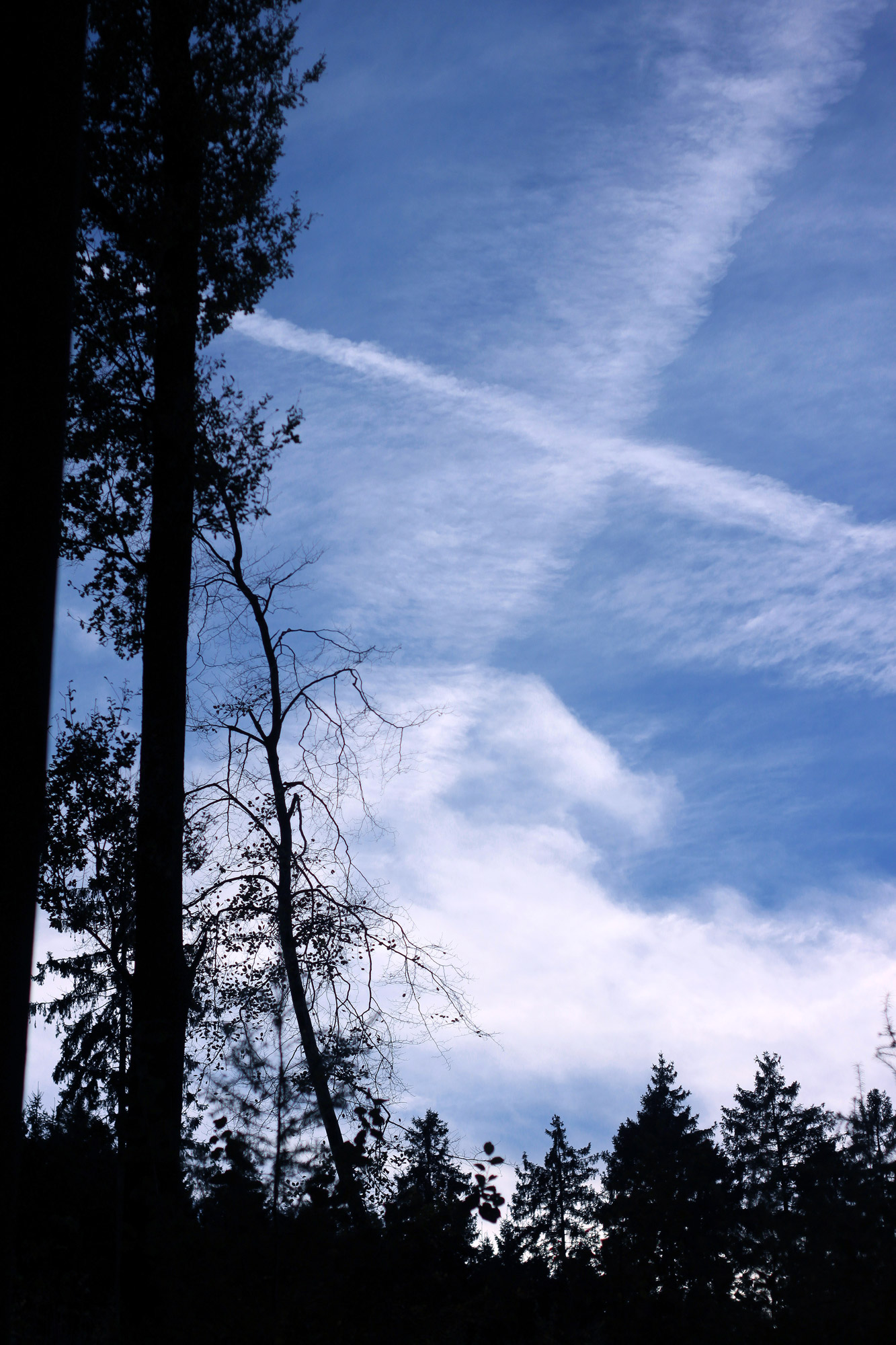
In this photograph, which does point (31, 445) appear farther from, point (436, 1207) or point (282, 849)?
point (282, 849)

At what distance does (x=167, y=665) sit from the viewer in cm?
792

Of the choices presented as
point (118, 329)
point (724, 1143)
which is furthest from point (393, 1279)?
point (724, 1143)

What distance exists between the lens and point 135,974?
24.2 ft

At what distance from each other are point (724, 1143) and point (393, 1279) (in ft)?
165

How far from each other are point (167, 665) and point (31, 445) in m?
5.46

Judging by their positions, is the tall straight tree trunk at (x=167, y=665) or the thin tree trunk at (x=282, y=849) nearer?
the tall straight tree trunk at (x=167, y=665)

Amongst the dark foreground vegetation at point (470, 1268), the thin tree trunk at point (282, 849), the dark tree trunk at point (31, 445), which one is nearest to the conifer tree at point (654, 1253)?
the dark foreground vegetation at point (470, 1268)

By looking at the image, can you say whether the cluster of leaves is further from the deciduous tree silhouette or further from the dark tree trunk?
the dark tree trunk

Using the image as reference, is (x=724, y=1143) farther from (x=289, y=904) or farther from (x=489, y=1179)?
(x=489, y=1179)

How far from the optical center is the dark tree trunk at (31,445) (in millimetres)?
2471

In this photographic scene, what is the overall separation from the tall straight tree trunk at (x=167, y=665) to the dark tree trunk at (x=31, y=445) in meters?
4.41

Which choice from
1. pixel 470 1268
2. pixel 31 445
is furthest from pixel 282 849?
pixel 31 445

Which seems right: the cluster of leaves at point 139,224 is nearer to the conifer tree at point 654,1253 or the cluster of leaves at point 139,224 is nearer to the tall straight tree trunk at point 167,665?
the tall straight tree trunk at point 167,665

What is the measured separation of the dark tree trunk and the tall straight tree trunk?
4406 millimetres
